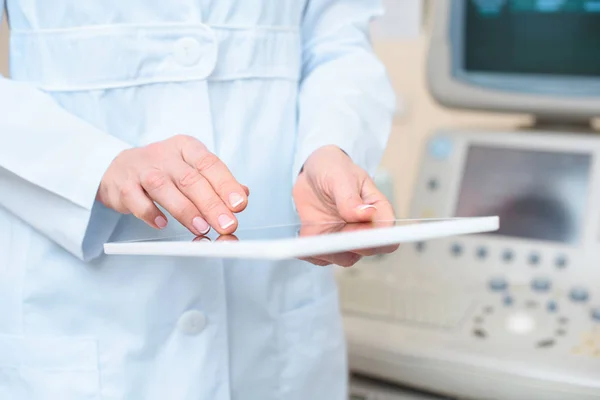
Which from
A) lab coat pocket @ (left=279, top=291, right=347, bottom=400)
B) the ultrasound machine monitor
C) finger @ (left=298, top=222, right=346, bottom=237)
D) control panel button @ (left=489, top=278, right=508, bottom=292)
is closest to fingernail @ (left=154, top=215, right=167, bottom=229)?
finger @ (left=298, top=222, right=346, bottom=237)

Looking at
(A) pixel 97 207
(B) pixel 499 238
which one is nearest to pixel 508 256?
(B) pixel 499 238

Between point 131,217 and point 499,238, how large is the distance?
622 mm

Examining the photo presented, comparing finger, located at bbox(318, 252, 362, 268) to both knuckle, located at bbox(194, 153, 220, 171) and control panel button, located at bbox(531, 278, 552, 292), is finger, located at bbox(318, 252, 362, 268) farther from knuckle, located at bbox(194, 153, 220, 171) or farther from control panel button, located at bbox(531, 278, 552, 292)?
control panel button, located at bbox(531, 278, 552, 292)

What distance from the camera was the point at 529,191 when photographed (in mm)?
1122

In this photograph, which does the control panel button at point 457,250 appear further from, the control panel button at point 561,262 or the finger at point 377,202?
the finger at point 377,202

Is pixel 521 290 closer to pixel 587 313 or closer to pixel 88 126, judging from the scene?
pixel 587 313

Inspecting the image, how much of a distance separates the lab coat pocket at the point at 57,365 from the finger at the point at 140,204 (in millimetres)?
167

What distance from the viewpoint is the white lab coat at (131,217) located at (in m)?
0.67

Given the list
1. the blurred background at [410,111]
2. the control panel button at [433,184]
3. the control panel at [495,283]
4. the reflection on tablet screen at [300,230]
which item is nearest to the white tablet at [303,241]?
the reflection on tablet screen at [300,230]

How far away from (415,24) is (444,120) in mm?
246

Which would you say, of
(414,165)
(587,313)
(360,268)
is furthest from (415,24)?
(587,313)

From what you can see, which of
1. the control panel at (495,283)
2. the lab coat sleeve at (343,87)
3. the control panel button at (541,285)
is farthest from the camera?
the control panel button at (541,285)

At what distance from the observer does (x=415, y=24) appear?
1.40 m

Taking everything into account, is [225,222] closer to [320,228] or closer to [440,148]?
[320,228]
